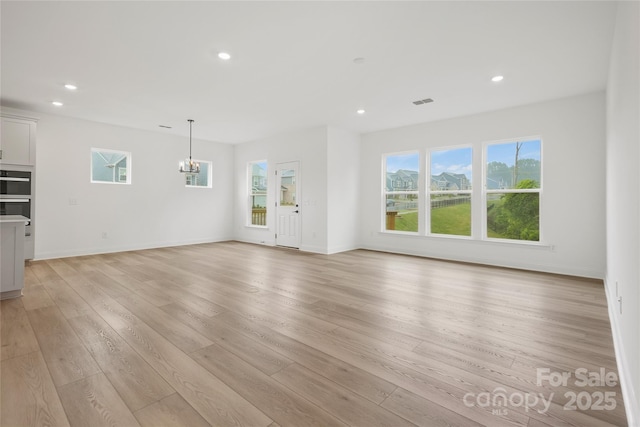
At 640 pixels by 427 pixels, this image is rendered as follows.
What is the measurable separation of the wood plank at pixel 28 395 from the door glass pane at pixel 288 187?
5.60 meters

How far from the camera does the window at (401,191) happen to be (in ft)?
21.6

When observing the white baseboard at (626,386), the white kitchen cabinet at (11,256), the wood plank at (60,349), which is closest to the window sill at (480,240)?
the white baseboard at (626,386)

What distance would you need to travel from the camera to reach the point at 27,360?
2.10 meters

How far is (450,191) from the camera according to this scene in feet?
20.0

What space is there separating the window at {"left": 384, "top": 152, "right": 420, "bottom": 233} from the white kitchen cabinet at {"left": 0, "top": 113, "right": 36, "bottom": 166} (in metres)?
6.73

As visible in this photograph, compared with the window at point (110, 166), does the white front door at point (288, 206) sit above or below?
below

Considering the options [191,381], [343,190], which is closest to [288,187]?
[343,190]

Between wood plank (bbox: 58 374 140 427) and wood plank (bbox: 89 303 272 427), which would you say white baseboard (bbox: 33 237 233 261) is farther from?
wood plank (bbox: 58 374 140 427)

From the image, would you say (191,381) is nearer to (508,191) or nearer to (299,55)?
(299,55)

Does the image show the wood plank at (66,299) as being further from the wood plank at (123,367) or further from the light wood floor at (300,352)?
the wood plank at (123,367)

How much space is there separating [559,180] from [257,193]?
664cm

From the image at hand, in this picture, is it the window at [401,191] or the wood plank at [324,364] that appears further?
the window at [401,191]

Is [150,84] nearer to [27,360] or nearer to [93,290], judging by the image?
[93,290]

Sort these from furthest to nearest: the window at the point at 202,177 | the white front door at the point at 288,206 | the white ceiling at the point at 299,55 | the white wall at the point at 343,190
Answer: the window at the point at 202,177
the white front door at the point at 288,206
the white wall at the point at 343,190
the white ceiling at the point at 299,55
